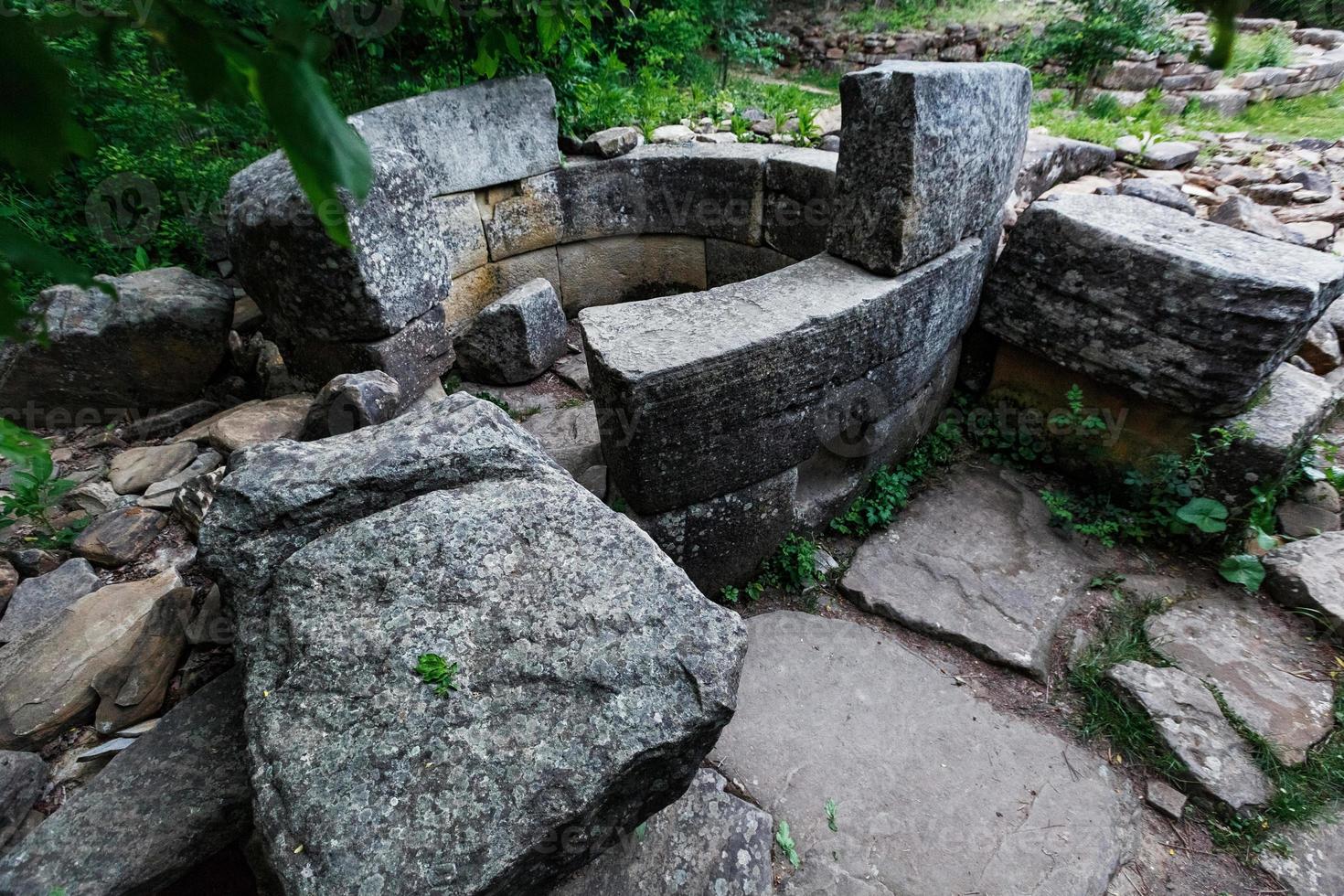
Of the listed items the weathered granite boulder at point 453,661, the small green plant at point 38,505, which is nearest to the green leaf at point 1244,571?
the weathered granite boulder at point 453,661

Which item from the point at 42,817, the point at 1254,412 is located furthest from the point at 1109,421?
the point at 42,817

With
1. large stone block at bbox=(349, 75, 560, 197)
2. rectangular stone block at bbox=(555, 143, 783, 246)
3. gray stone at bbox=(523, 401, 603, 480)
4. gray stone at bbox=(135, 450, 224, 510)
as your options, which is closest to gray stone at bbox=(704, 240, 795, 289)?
rectangular stone block at bbox=(555, 143, 783, 246)

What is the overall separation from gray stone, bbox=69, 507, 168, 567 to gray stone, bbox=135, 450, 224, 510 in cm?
7

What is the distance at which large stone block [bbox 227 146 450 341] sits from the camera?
108 inches

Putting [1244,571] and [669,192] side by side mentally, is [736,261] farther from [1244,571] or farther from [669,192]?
[1244,571]

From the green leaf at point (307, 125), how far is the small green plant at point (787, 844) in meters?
2.12

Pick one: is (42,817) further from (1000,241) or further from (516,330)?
(1000,241)

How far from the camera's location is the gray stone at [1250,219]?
3.47 m

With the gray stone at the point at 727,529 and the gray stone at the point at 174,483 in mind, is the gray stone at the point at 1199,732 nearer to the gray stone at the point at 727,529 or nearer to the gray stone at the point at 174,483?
the gray stone at the point at 727,529

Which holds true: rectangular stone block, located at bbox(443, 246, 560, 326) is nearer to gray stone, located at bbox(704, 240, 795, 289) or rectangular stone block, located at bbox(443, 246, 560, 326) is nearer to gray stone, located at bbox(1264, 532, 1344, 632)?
gray stone, located at bbox(704, 240, 795, 289)

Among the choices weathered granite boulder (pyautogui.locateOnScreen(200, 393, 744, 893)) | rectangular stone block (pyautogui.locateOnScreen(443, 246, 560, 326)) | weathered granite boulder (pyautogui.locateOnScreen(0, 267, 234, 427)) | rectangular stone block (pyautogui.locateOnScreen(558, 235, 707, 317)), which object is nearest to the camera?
weathered granite boulder (pyautogui.locateOnScreen(200, 393, 744, 893))

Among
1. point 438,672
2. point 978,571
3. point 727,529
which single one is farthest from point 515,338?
point 438,672

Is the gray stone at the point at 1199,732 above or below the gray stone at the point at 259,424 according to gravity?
below

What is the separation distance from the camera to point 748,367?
95.0 inches
